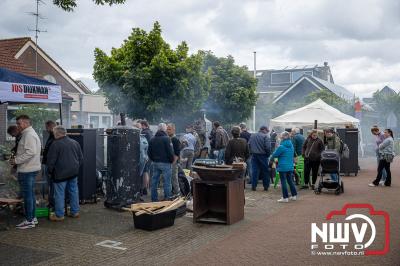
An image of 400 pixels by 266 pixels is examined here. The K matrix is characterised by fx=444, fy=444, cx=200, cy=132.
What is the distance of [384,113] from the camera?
43812 mm

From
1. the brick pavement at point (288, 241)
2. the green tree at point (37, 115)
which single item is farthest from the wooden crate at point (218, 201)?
the green tree at point (37, 115)

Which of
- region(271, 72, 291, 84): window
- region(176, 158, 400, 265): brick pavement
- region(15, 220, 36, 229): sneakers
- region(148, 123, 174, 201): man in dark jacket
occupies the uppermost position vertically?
region(271, 72, 291, 84): window

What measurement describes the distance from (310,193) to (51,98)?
23.4 ft

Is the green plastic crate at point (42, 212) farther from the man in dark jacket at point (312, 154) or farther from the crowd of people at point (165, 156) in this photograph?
the man in dark jacket at point (312, 154)

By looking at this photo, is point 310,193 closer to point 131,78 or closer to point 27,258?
point 131,78

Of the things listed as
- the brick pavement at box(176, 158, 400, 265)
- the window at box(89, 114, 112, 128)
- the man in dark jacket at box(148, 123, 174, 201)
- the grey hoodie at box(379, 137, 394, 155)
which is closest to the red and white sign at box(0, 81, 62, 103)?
the man in dark jacket at box(148, 123, 174, 201)

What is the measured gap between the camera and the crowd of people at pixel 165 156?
784 cm

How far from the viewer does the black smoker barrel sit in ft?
30.3

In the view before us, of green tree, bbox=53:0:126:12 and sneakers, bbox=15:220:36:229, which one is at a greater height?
green tree, bbox=53:0:126:12

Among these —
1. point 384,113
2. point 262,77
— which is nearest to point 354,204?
point 384,113

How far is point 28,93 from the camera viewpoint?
31.3 feet

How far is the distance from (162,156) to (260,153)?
3.87 metres

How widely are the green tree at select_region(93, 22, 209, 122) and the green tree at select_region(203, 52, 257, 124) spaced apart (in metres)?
4.90

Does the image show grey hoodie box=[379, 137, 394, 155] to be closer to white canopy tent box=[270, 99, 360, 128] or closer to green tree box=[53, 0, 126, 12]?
white canopy tent box=[270, 99, 360, 128]
